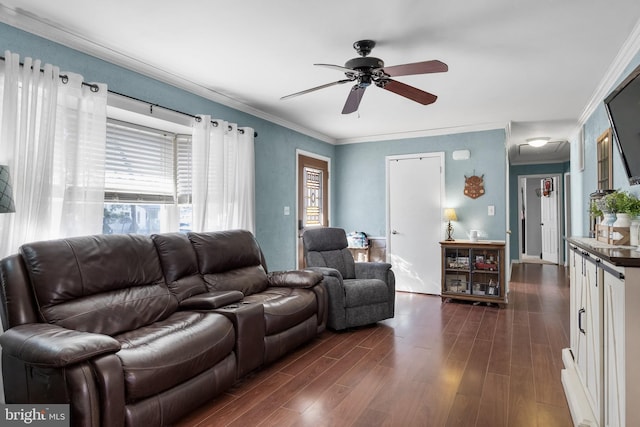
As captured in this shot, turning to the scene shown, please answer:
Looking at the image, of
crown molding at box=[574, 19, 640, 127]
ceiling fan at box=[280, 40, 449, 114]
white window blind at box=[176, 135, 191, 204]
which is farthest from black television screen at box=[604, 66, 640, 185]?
white window blind at box=[176, 135, 191, 204]

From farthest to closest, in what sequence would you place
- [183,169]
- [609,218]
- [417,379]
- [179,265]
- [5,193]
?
[183,169] → [179,265] → [417,379] → [609,218] → [5,193]

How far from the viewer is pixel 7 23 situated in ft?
7.63

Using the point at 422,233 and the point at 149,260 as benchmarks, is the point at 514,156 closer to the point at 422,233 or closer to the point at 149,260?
the point at 422,233

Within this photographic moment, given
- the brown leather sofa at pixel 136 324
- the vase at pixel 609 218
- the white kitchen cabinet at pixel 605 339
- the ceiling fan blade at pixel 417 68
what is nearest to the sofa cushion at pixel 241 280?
the brown leather sofa at pixel 136 324

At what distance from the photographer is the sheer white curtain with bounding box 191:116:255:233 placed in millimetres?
3594

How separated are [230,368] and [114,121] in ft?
7.39

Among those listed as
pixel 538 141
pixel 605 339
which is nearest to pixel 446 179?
pixel 538 141

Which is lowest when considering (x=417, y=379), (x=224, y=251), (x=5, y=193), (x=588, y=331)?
(x=417, y=379)

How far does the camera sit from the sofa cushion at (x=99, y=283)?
2.13m

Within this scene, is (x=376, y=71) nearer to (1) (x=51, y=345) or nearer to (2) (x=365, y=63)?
(2) (x=365, y=63)

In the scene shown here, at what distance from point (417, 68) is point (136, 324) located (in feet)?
8.30

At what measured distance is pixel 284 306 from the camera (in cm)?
303

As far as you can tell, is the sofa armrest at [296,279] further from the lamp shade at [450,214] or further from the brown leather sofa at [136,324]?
the lamp shade at [450,214]

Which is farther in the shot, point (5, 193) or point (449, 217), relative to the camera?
point (449, 217)
